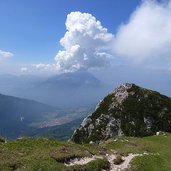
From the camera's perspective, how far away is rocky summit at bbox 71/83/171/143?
286 ft

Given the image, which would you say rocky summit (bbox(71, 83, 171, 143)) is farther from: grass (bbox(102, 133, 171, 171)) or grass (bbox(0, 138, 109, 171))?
grass (bbox(0, 138, 109, 171))

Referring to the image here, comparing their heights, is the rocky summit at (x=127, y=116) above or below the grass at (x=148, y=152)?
above

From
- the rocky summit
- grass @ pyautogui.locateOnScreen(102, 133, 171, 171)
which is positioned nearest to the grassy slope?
grass @ pyautogui.locateOnScreen(102, 133, 171, 171)

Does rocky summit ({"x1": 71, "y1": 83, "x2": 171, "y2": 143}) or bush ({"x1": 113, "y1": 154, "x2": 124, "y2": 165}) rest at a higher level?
rocky summit ({"x1": 71, "y1": 83, "x2": 171, "y2": 143})

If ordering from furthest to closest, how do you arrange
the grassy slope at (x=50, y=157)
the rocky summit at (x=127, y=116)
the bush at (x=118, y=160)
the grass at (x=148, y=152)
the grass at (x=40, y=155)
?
1. the rocky summit at (x=127, y=116)
2. the bush at (x=118, y=160)
3. the grass at (x=148, y=152)
4. the grassy slope at (x=50, y=157)
5. the grass at (x=40, y=155)

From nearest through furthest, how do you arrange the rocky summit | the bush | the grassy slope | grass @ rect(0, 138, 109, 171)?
grass @ rect(0, 138, 109, 171) → the grassy slope → the bush → the rocky summit

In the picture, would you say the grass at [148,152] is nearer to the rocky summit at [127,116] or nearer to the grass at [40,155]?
the grass at [40,155]

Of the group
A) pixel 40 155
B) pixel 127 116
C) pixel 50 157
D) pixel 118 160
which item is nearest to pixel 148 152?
pixel 118 160

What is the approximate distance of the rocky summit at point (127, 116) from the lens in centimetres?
8716

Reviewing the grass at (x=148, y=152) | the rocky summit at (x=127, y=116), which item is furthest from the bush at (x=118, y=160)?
the rocky summit at (x=127, y=116)

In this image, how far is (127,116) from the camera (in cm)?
8962

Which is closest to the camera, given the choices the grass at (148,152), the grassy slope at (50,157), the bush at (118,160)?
the grassy slope at (50,157)

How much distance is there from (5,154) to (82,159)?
27.7 ft

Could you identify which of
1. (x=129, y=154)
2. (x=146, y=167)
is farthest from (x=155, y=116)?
(x=146, y=167)
